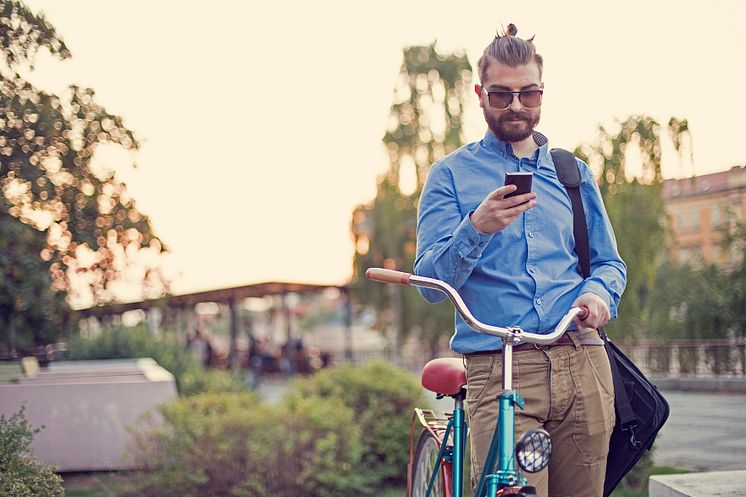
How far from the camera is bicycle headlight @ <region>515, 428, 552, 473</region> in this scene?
6.90 ft

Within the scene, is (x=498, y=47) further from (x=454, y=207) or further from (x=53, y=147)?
(x=53, y=147)

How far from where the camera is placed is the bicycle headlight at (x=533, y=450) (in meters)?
2.10

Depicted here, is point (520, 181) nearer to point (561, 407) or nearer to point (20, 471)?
point (561, 407)

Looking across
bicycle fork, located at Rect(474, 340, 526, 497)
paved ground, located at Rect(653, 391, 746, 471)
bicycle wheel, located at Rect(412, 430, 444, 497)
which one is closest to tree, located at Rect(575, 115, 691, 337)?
paved ground, located at Rect(653, 391, 746, 471)

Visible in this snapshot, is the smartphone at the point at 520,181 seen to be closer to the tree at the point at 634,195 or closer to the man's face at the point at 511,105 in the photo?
the man's face at the point at 511,105

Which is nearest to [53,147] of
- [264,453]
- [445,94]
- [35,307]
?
[35,307]

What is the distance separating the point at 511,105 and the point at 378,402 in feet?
16.6

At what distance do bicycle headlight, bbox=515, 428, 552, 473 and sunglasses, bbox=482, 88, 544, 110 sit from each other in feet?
3.06

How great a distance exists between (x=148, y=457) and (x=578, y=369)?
14.5 ft

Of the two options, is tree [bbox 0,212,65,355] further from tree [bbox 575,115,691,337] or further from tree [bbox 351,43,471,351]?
tree [bbox 351,43,471,351]

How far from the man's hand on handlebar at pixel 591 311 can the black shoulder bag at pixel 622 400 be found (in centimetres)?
26

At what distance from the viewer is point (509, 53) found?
255 centimetres

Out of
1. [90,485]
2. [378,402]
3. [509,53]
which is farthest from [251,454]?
[509,53]

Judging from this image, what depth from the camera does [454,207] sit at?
8.48 ft
